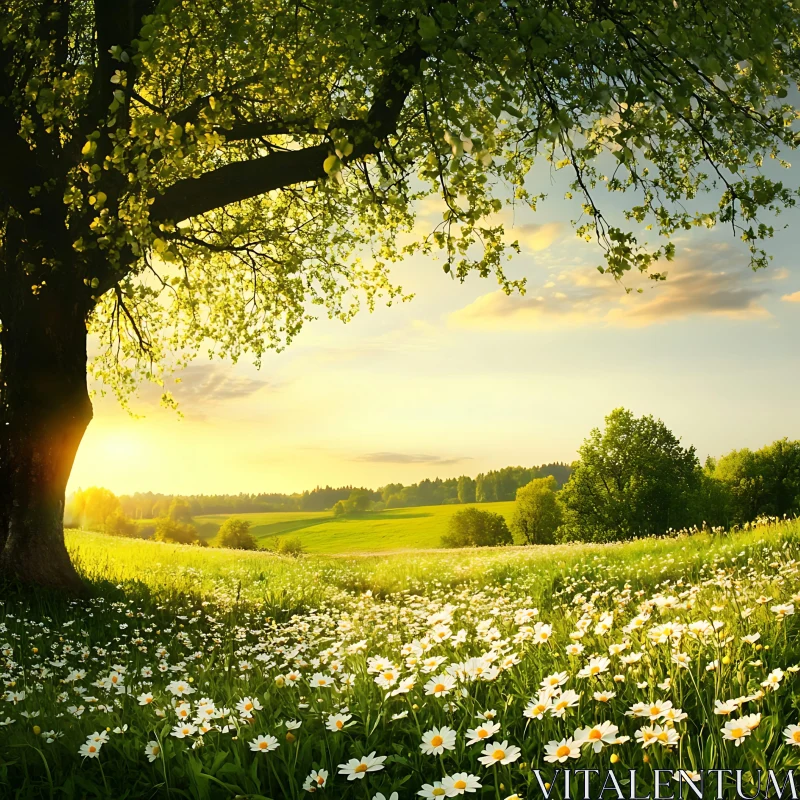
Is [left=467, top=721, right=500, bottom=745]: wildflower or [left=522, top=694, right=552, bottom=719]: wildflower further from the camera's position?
[left=522, top=694, right=552, bottom=719]: wildflower

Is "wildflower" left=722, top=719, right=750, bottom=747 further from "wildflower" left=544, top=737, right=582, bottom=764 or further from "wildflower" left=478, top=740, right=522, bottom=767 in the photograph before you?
"wildflower" left=478, top=740, right=522, bottom=767

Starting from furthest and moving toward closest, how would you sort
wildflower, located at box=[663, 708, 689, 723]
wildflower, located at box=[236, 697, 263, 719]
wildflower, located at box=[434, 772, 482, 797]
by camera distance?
wildflower, located at box=[236, 697, 263, 719] → wildflower, located at box=[663, 708, 689, 723] → wildflower, located at box=[434, 772, 482, 797]

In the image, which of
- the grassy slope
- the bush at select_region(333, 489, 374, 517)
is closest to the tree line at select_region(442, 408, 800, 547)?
the grassy slope

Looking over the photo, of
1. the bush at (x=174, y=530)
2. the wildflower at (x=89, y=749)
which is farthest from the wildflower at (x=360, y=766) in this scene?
the bush at (x=174, y=530)

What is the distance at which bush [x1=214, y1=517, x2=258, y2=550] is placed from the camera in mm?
70250

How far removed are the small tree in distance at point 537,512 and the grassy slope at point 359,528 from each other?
20.9 ft

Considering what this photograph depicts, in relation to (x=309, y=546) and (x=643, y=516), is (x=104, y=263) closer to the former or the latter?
Result: (x=643, y=516)

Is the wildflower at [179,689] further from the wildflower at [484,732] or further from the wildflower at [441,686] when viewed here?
the wildflower at [484,732]

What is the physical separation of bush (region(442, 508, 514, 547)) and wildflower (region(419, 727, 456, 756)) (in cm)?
6974

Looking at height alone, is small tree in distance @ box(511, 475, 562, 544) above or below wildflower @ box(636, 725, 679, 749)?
below

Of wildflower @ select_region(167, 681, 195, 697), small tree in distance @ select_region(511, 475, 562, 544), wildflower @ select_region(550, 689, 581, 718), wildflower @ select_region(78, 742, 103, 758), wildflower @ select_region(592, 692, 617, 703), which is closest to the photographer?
wildflower @ select_region(550, 689, 581, 718)

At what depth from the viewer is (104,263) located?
37.9 feet

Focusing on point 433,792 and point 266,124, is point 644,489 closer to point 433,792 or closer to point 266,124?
point 266,124

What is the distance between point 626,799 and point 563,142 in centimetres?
499
